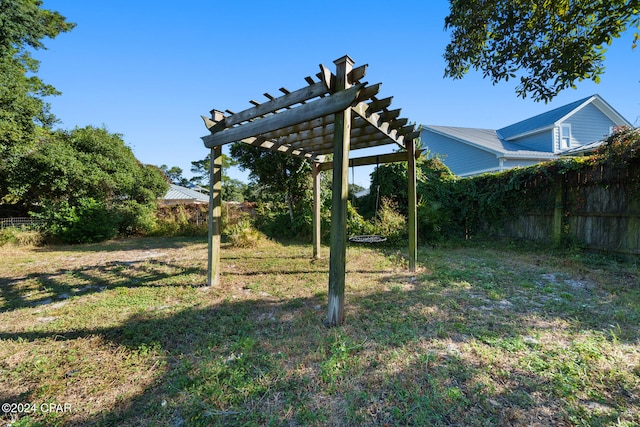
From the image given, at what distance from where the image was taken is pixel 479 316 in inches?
99.9

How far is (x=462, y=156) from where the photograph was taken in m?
13.1

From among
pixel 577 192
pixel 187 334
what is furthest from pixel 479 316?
pixel 577 192

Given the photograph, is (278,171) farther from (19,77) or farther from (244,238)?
(19,77)

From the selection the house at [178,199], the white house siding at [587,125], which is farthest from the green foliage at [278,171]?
the white house siding at [587,125]

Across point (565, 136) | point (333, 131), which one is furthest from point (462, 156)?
point (333, 131)

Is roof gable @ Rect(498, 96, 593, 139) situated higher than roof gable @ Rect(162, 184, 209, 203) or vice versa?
roof gable @ Rect(498, 96, 593, 139)

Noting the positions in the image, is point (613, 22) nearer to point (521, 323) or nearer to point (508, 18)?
point (508, 18)

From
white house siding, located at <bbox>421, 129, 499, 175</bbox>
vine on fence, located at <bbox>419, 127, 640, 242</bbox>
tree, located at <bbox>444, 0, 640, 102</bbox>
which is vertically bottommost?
vine on fence, located at <bbox>419, 127, 640, 242</bbox>

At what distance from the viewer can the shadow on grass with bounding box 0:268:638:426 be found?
4.48 ft

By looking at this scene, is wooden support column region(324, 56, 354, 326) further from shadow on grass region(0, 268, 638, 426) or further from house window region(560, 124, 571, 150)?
house window region(560, 124, 571, 150)

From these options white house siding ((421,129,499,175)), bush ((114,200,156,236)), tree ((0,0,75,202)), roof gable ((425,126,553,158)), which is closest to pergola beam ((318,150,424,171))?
white house siding ((421,129,499,175))

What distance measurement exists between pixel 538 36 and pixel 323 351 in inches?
178

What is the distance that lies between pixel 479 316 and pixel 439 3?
13.8 feet

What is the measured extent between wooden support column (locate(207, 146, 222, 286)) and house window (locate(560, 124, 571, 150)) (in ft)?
49.6
